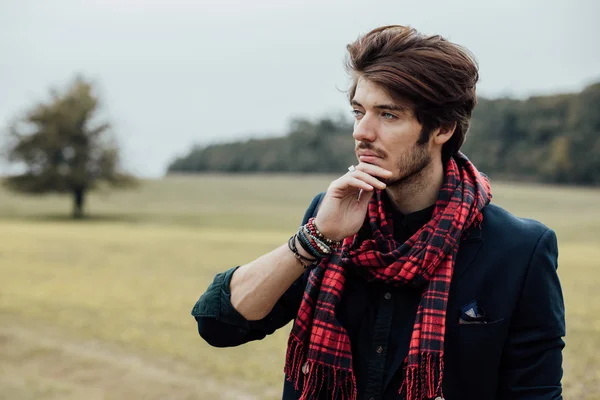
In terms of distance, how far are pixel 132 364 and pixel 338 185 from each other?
6355 millimetres

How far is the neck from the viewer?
2393 millimetres

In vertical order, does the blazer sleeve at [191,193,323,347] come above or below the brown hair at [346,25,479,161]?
below

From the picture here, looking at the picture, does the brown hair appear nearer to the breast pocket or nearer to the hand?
the hand

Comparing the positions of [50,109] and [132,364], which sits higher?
[50,109]

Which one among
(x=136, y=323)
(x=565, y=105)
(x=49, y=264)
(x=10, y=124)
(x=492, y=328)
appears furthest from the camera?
(x=565, y=105)

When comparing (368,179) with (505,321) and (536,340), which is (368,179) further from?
(536,340)

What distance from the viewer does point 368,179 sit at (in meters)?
2.18

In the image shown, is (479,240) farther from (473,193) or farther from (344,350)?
(344,350)

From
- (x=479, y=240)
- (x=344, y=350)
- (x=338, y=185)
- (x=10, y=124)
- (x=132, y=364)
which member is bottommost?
(x=132, y=364)

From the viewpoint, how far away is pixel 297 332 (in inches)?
94.3

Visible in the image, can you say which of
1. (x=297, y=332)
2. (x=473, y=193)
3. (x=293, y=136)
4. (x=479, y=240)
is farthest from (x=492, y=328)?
(x=293, y=136)

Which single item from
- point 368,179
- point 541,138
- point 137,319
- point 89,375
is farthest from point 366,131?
point 541,138

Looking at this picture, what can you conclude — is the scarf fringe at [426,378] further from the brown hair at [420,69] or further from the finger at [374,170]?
the brown hair at [420,69]

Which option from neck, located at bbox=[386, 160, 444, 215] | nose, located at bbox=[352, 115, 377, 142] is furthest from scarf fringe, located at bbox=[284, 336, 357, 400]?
nose, located at bbox=[352, 115, 377, 142]
